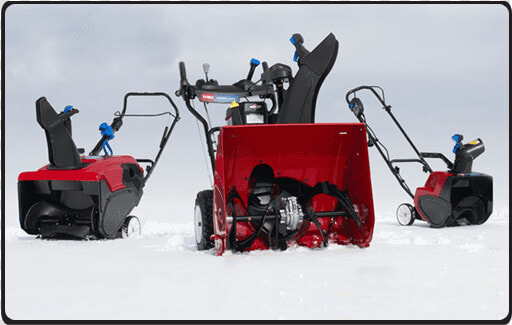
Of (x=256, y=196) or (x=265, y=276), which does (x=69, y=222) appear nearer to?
(x=256, y=196)

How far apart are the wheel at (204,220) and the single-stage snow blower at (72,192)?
0.94 m

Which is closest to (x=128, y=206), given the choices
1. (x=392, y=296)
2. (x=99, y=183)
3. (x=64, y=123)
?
(x=99, y=183)

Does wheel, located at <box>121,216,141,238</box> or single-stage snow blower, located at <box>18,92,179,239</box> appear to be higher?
single-stage snow blower, located at <box>18,92,179,239</box>

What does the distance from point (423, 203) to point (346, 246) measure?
1.75 meters

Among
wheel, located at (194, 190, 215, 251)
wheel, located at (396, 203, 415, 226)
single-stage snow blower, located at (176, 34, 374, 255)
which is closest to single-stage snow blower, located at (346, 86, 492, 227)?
wheel, located at (396, 203, 415, 226)

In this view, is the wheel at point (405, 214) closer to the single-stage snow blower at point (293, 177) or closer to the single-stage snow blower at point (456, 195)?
the single-stage snow blower at point (456, 195)

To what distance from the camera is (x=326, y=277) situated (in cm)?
248

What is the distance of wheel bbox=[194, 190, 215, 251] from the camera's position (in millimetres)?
3297

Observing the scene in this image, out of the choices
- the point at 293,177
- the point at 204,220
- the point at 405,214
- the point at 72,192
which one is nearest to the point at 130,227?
the point at 72,192

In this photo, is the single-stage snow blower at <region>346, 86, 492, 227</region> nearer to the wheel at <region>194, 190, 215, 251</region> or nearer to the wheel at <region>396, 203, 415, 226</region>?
the wheel at <region>396, 203, 415, 226</region>

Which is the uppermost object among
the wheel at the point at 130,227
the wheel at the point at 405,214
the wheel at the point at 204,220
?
the wheel at the point at 204,220

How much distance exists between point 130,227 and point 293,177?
162 cm

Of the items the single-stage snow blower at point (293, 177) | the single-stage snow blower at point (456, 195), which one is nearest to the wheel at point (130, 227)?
the single-stage snow blower at point (293, 177)

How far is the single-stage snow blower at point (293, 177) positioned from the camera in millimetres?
3184
